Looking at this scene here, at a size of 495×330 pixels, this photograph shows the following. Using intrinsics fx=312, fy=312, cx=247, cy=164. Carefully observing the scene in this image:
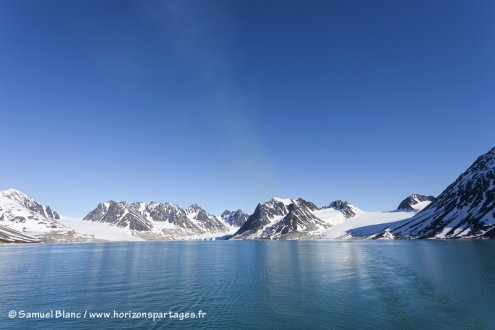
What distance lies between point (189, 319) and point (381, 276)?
192 feet

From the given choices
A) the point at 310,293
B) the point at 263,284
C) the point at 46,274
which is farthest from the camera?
the point at 46,274

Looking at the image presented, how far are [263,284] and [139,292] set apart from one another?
2762cm

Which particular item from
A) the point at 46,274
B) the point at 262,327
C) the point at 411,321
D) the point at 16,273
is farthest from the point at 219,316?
the point at 16,273

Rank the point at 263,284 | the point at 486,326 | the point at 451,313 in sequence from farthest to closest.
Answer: the point at 263,284, the point at 451,313, the point at 486,326

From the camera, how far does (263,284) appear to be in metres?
73.4

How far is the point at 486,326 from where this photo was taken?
40.6 metres

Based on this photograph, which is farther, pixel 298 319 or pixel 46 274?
pixel 46 274

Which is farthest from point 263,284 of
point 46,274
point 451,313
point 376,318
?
point 46,274

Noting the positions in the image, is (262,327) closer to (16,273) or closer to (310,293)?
(310,293)

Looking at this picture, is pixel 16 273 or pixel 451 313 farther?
pixel 16 273

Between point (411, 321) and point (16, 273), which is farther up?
point (16, 273)

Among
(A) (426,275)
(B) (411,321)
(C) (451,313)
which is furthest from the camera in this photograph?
(A) (426,275)

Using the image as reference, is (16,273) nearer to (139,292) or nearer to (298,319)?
(139,292)

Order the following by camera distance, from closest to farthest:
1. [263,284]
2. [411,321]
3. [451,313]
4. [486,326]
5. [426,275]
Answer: [486,326] → [411,321] → [451,313] → [263,284] → [426,275]
